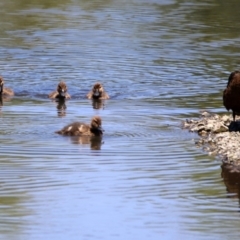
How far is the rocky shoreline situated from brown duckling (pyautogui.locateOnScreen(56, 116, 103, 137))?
1211 millimetres

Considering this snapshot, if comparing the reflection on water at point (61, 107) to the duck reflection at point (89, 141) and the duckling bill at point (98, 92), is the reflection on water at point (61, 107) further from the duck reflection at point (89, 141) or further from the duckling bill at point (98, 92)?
the duck reflection at point (89, 141)

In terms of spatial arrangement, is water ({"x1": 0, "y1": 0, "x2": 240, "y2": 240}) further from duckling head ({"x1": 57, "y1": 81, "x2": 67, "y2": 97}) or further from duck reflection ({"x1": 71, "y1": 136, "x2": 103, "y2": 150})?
duckling head ({"x1": 57, "y1": 81, "x2": 67, "y2": 97})

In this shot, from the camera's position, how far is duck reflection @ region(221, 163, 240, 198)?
415 inches

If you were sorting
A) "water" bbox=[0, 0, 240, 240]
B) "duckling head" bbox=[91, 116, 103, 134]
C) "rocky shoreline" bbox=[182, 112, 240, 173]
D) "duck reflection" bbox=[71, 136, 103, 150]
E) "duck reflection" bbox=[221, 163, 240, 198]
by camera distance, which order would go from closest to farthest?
1. "water" bbox=[0, 0, 240, 240]
2. "duck reflection" bbox=[221, 163, 240, 198]
3. "rocky shoreline" bbox=[182, 112, 240, 173]
4. "duck reflection" bbox=[71, 136, 103, 150]
5. "duckling head" bbox=[91, 116, 103, 134]

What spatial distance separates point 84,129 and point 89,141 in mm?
365

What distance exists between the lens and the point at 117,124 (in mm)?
14109

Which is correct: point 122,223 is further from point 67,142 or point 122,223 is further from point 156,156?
point 67,142

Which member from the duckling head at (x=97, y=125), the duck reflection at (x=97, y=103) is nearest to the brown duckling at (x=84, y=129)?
the duckling head at (x=97, y=125)

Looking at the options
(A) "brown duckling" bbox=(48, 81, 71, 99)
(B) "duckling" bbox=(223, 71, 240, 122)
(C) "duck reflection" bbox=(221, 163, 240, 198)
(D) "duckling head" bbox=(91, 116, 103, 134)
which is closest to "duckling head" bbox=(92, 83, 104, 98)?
(A) "brown duckling" bbox=(48, 81, 71, 99)

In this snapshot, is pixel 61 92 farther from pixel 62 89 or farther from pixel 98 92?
pixel 98 92

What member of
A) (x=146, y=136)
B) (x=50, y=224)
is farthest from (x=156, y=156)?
(x=50, y=224)

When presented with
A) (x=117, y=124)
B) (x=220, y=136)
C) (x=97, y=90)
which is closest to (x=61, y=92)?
(x=97, y=90)

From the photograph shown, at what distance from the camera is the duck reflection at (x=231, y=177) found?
10.5 metres

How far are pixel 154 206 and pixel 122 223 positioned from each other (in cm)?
68
